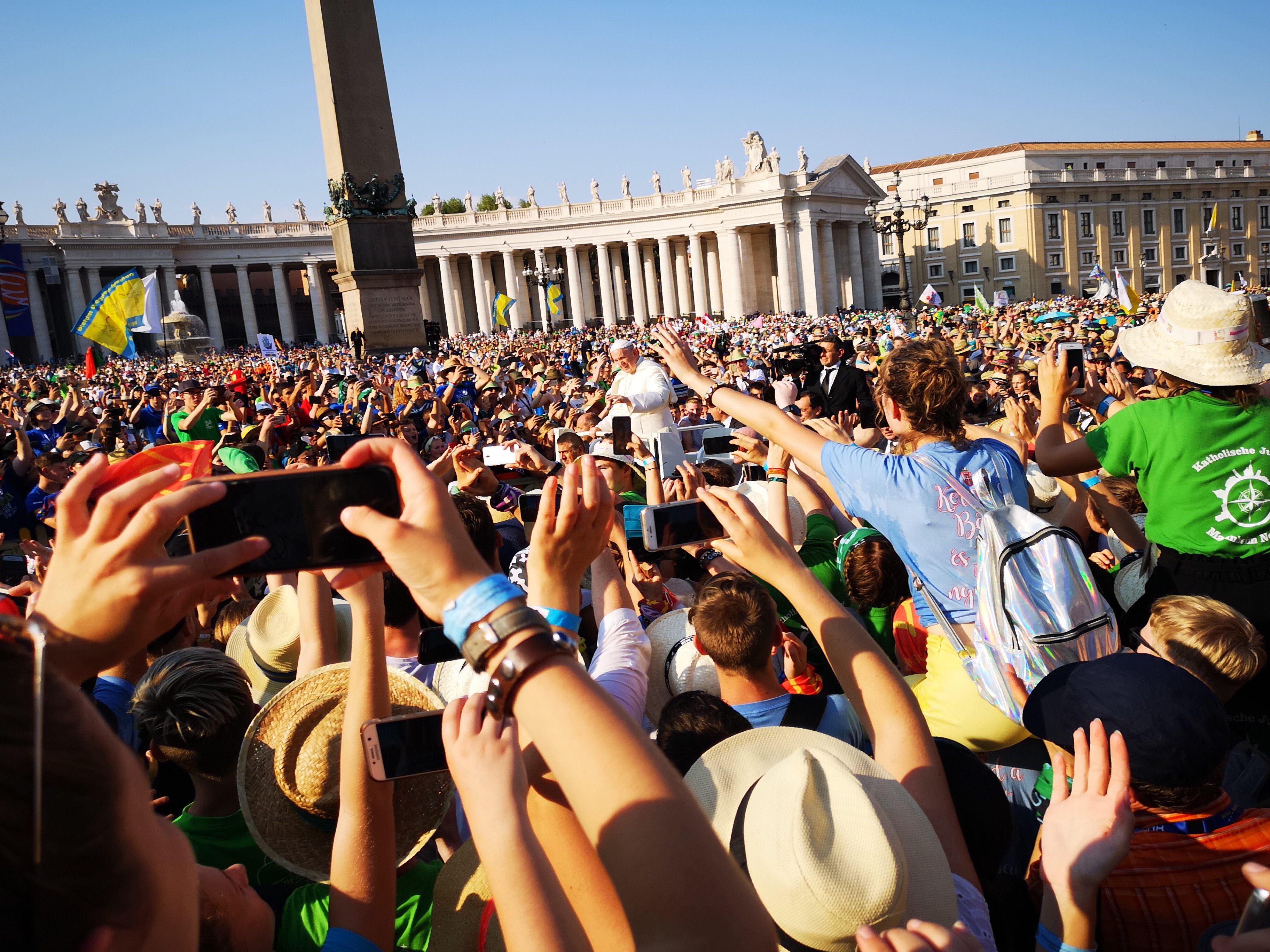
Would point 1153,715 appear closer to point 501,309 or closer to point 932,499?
point 932,499

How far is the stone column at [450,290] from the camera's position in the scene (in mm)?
71500

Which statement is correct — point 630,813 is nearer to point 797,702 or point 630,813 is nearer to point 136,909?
point 136,909

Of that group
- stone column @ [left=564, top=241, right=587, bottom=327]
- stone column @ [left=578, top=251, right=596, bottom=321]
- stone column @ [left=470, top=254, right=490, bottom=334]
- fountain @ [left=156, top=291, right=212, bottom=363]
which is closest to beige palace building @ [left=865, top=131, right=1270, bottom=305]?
stone column @ [left=578, top=251, right=596, bottom=321]

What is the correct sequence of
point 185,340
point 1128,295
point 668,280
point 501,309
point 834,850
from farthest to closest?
point 668,280 < point 185,340 < point 501,309 < point 1128,295 < point 834,850

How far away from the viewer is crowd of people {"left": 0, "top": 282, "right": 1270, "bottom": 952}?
43.0 inches

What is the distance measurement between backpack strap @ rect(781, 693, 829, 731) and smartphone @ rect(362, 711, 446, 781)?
55.9 inches

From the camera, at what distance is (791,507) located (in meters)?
4.91

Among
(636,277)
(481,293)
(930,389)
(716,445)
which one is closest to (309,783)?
(930,389)

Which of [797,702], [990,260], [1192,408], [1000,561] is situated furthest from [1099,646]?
[990,260]

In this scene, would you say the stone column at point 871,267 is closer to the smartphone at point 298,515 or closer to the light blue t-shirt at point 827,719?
the light blue t-shirt at point 827,719

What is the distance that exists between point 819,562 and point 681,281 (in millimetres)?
74654

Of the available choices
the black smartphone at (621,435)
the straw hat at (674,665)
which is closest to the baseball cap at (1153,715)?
the straw hat at (674,665)

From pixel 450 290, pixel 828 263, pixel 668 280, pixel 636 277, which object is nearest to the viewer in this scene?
pixel 828 263

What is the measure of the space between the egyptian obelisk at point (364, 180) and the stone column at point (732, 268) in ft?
160
